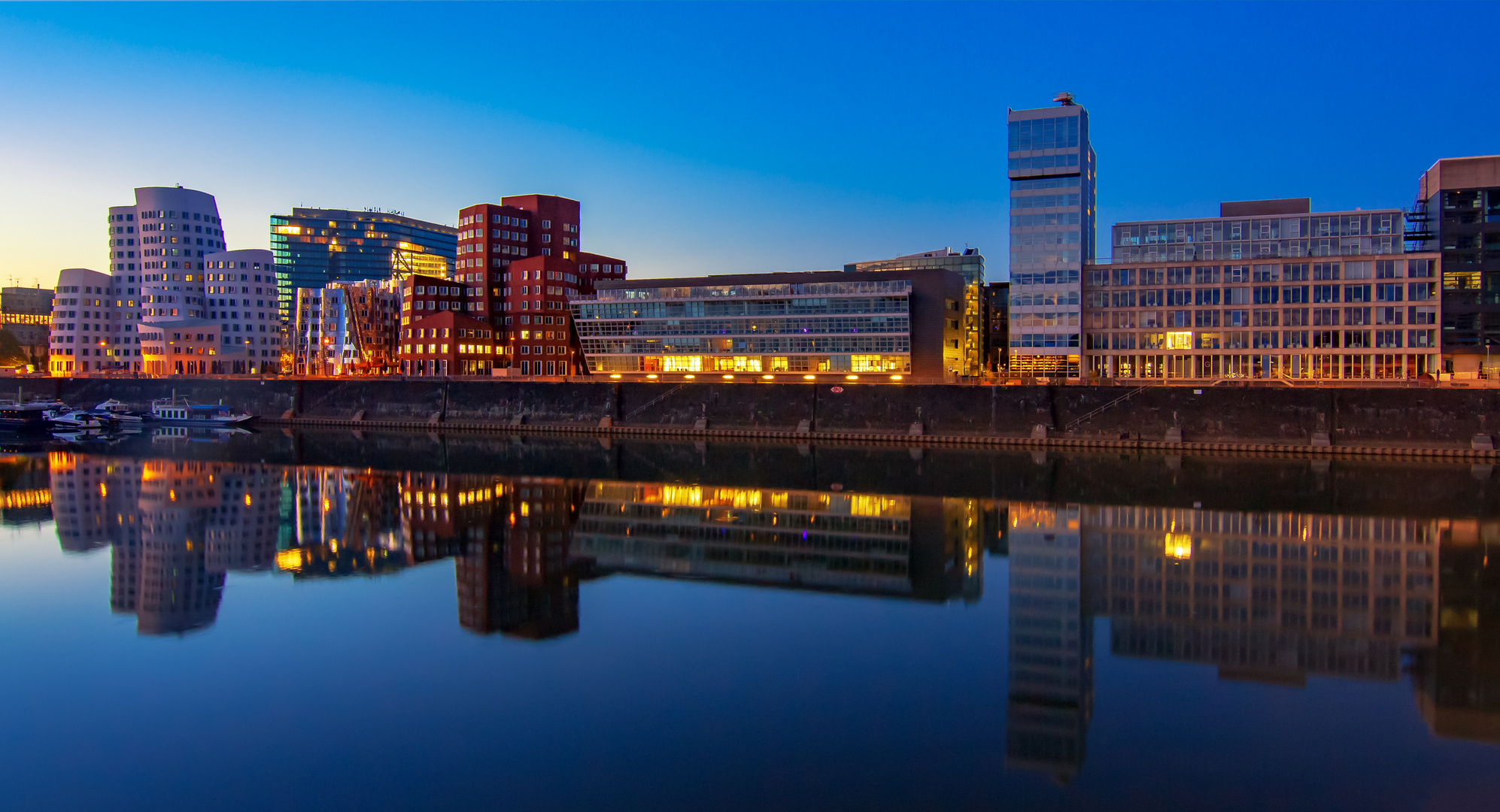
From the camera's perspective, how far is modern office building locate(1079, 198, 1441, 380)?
91.0m

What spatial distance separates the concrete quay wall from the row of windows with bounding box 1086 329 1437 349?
96.0 ft

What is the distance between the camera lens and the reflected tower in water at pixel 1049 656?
17734 mm

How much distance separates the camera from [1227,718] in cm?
1902

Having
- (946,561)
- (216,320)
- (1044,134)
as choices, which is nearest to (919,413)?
(1044,134)

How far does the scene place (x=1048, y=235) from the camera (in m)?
100

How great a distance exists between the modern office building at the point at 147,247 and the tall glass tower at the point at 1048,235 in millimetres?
127048

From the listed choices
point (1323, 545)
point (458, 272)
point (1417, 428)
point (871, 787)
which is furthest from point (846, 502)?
point (458, 272)

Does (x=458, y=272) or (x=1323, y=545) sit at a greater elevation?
(x=458, y=272)

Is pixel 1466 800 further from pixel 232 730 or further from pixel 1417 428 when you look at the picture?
pixel 1417 428

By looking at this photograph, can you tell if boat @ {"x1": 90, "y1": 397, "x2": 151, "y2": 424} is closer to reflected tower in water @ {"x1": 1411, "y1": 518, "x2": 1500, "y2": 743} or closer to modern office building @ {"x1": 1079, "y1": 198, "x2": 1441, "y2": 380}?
modern office building @ {"x1": 1079, "y1": 198, "x2": 1441, "y2": 380}

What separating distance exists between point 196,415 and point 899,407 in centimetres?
7684

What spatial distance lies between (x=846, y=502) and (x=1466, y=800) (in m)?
33.0

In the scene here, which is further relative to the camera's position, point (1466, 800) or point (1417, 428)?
point (1417, 428)

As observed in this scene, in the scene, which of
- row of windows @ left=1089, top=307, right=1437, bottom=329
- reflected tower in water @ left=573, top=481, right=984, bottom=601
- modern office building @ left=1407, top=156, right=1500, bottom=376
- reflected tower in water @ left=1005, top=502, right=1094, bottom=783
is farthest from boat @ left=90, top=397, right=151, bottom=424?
modern office building @ left=1407, top=156, right=1500, bottom=376
